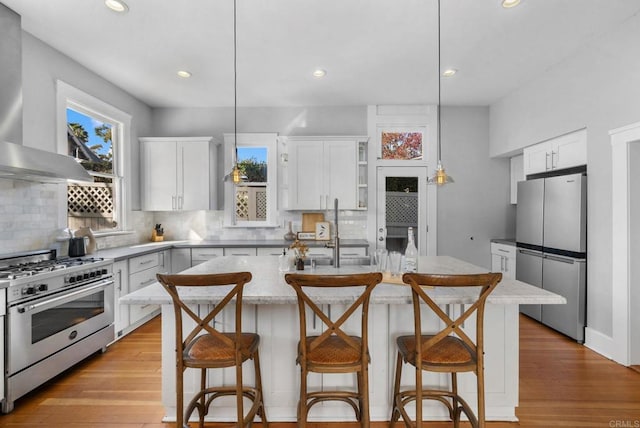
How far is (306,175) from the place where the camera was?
4602 mm

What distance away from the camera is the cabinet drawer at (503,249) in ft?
13.8

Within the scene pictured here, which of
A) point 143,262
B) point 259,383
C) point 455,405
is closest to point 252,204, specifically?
point 143,262

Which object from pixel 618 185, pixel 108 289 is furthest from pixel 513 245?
pixel 108 289

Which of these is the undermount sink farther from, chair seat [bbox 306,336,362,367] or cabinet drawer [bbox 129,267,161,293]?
cabinet drawer [bbox 129,267,161,293]

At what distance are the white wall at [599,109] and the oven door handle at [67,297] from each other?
4717 millimetres

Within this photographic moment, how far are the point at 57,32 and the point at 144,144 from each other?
186cm

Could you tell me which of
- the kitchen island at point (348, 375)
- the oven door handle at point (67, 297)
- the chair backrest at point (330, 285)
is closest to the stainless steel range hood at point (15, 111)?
the oven door handle at point (67, 297)

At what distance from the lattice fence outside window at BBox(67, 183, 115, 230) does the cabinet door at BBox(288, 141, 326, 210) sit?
7.84 ft

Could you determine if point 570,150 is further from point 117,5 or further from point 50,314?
point 50,314

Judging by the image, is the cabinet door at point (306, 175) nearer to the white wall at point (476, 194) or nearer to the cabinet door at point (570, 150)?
the white wall at point (476, 194)

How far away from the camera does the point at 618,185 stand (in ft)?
9.16

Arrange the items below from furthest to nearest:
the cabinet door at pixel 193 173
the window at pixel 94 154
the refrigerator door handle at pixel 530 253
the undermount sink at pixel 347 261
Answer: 1. the cabinet door at pixel 193 173
2. the refrigerator door handle at pixel 530 253
3. the window at pixel 94 154
4. the undermount sink at pixel 347 261

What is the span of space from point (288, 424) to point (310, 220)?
10.2ft

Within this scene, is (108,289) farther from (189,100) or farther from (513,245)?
(513,245)
